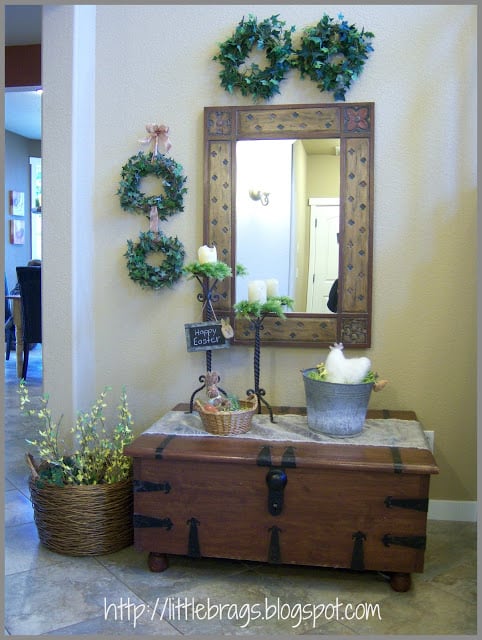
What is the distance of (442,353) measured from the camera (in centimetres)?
248

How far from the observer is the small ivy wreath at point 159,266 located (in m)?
2.58

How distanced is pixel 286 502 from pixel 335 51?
174 centimetres

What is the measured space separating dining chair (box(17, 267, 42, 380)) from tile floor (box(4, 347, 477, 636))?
114 inches

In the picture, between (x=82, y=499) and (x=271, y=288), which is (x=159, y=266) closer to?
(x=271, y=288)

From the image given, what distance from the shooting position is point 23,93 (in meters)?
5.91

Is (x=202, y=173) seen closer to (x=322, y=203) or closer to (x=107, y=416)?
(x=322, y=203)

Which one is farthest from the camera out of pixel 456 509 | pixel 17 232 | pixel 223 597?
pixel 17 232

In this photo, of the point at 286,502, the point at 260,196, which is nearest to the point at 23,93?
the point at 260,196

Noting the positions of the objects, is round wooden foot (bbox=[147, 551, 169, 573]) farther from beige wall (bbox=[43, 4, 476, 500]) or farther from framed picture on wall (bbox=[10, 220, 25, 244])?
framed picture on wall (bbox=[10, 220, 25, 244])

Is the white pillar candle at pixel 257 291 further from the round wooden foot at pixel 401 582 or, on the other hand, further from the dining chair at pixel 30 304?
the dining chair at pixel 30 304

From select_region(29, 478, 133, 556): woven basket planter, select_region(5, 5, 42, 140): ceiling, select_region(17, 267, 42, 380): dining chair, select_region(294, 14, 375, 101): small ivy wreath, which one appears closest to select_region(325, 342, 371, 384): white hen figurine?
select_region(29, 478, 133, 556): woven basket planter

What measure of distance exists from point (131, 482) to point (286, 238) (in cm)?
114

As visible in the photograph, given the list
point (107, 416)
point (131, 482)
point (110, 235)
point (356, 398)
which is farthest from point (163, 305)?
point (356, 398)

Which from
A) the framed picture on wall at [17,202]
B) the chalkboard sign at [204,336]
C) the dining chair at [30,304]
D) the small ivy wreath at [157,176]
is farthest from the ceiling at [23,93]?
the chalkboard sign at [204,336]
